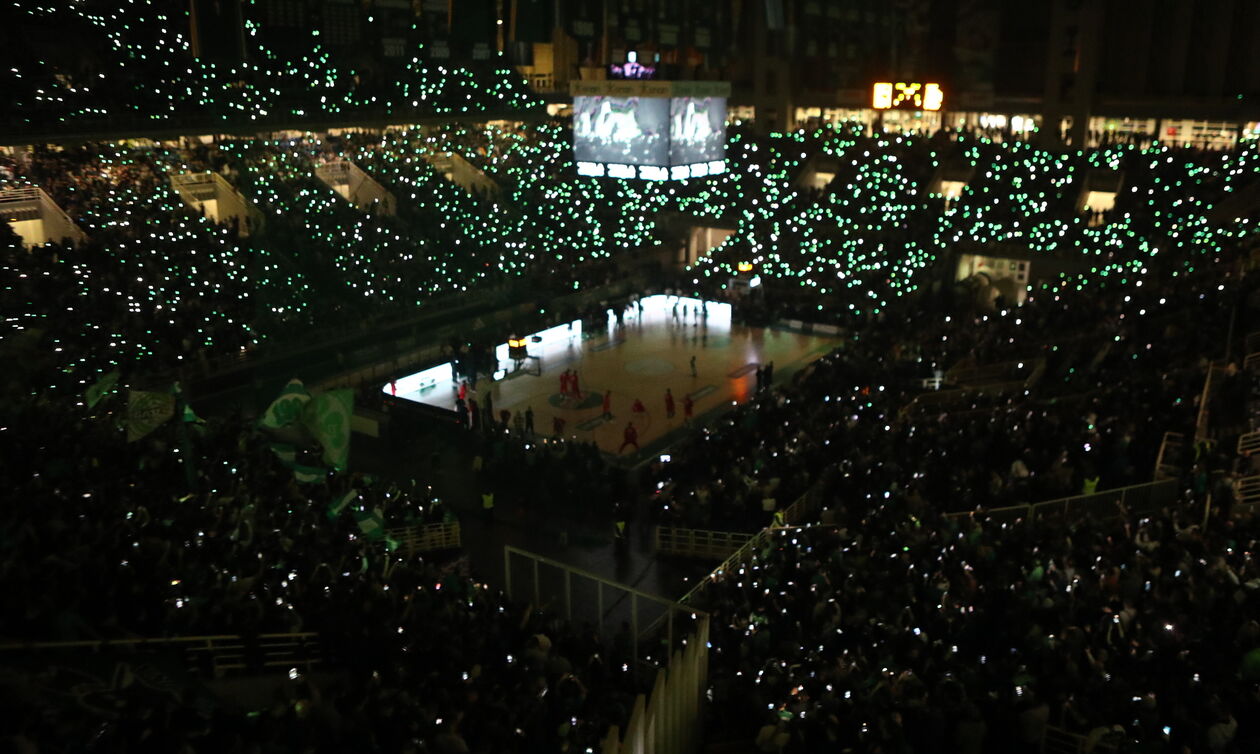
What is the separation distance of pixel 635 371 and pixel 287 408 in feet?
37.4

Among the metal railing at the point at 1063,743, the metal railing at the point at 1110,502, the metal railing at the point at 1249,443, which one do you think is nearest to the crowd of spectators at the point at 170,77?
the metal railing at the point at 1110,502

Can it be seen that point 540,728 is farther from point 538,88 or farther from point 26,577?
point 538,88

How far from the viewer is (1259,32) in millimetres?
28984

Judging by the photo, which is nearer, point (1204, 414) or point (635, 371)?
point (1204, 414)

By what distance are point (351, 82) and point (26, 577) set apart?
24299 millimetres

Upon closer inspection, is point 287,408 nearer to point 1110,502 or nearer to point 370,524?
point 370,524

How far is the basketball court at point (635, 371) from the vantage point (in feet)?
61.1

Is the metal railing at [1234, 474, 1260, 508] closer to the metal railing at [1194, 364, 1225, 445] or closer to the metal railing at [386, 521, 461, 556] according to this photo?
the metal railing at [1194, 364, 1225, 445]

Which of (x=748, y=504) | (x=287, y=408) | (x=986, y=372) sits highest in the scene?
(x=287, y=408)

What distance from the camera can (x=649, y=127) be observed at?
884 inches

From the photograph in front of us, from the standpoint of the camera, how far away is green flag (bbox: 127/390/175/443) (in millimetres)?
10555

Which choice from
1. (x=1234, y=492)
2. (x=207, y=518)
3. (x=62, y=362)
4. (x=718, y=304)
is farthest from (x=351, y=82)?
(x=1234, y=492)

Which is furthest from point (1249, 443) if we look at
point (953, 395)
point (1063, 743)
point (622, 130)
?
point (622, 130)

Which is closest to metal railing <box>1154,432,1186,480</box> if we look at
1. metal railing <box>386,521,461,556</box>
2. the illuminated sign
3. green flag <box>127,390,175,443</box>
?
metal railing <box>386,521,461,556</box>
